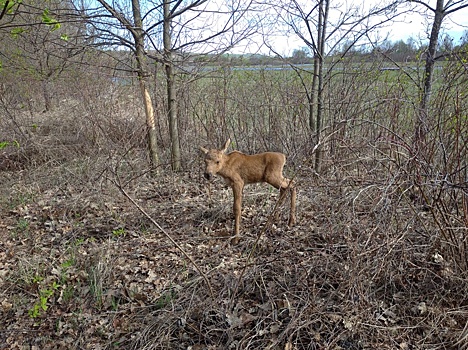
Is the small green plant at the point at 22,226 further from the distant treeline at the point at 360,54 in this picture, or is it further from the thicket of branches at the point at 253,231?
the distant treeline at the point at 360,54

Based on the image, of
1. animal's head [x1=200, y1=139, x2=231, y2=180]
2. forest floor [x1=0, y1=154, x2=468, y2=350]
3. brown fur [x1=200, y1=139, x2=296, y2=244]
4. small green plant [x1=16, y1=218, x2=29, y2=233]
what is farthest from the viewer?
small green plant [x1=16, y1=218, x2=29, y2=233]

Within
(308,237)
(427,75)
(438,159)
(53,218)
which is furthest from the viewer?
(53,218)

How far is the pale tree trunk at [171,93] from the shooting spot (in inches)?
256

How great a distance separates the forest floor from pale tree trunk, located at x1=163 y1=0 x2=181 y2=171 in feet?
7.74

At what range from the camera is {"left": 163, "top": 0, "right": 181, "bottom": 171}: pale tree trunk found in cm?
650

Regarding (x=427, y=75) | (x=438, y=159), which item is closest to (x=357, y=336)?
(x=438, y=159)

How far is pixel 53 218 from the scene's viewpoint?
5.64 meters

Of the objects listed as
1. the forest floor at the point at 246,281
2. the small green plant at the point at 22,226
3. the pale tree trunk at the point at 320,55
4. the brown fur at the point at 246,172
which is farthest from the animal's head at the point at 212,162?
the small green plant at the point at 22,226

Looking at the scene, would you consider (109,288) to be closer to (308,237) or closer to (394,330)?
(308,237)

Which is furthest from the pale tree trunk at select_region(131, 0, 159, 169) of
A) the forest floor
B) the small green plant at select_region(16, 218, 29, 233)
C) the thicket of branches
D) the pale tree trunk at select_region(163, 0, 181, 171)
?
the small green plant at select_region(16, 218, 29, 233)

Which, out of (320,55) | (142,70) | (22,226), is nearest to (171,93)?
(142,70)

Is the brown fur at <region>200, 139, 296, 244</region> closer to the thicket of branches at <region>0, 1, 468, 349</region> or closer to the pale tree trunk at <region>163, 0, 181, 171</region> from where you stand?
the thicket of branches at <region>0, 1, 468, 349</region>

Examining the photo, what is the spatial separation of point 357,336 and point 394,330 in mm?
336

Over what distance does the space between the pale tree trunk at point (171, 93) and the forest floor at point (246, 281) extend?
236 centimetres
